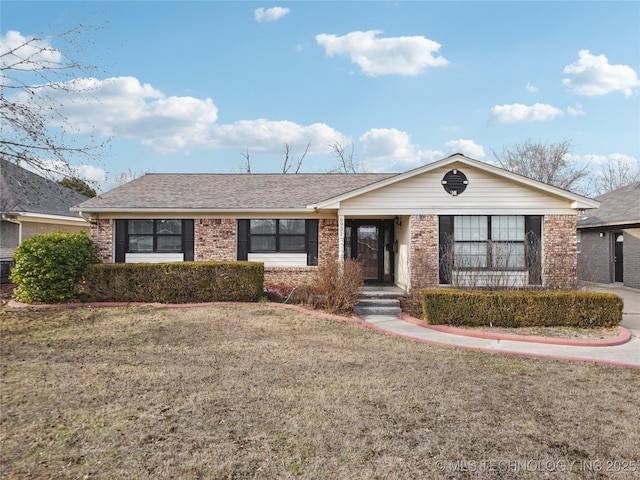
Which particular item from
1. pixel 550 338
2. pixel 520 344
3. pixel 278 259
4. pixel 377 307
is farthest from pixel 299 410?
pixel 278 259

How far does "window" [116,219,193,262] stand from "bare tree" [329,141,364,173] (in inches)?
984

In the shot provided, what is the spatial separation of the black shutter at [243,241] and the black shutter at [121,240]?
3.63 m

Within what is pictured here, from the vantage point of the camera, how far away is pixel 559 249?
11.3 meters

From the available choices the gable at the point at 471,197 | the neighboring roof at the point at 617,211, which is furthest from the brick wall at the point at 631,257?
the gable at the point at 471,197

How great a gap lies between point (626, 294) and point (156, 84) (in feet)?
54.6

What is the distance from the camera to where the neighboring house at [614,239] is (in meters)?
15.1

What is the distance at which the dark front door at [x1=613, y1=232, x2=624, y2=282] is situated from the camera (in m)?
16.4

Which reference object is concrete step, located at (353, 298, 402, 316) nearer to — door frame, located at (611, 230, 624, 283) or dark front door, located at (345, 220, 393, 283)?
dark front door, located at (345, 220, 393, 283)

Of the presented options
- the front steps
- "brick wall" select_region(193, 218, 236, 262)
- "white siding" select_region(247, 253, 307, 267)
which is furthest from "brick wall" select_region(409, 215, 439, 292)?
"brick wall" select_region(193, 218, 236, 262)

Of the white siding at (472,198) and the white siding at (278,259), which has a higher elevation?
the white siding at (472,198)

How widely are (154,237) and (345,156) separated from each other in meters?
25.8

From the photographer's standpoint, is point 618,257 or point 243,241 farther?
point 618,257

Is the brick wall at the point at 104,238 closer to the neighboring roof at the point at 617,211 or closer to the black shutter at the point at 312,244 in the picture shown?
the black shutter at the point at 312,244

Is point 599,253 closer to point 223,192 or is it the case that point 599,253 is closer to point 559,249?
point 559,249
